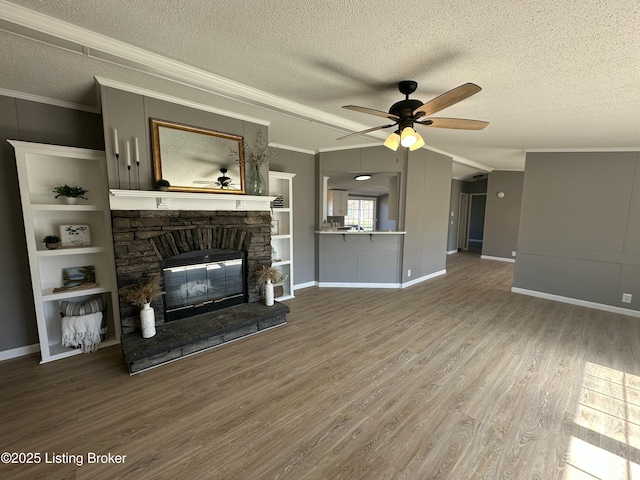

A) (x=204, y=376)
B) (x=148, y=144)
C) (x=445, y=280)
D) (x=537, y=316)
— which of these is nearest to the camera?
(x=204, y=376)

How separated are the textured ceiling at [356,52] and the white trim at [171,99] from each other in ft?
0.31

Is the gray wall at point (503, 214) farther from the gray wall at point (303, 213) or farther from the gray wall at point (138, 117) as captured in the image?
the gray wall at point (138, 117)

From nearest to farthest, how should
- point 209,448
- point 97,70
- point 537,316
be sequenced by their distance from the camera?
point 209,448, point 97,70, point 537,316

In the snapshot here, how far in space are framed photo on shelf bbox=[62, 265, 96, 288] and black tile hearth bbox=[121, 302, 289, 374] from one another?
0.80 metres

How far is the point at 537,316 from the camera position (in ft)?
12.5

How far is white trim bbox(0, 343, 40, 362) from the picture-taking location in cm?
261

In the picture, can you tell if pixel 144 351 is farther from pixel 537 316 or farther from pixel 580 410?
pixel 537 316

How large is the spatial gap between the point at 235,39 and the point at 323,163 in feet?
10.2

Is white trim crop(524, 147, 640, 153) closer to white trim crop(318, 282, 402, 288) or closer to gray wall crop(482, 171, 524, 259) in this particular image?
white trim crop(318, 282, 402, 288)

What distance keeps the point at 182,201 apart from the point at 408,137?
2.35m

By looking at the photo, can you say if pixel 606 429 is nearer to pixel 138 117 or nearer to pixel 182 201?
pixel 182 201

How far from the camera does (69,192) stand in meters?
2.65

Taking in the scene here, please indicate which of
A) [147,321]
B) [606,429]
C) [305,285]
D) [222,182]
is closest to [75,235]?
[147,321]

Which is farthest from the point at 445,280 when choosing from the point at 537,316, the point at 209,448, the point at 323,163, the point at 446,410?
the point at 209,448
